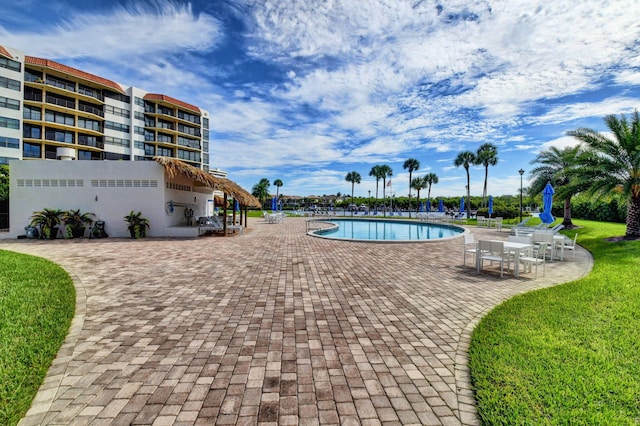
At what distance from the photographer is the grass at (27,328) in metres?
2.71

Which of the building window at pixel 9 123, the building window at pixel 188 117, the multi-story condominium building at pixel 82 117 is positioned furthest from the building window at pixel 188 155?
the building window at pixel 9 123

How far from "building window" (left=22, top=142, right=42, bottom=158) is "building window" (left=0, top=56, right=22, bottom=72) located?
27.2ft

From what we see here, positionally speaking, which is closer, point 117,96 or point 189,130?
point 117,96

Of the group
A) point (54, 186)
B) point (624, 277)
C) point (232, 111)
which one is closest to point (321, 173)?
point (232, 111)

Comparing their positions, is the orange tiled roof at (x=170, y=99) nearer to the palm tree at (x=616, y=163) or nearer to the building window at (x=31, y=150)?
the building window at (x=31, y=150)

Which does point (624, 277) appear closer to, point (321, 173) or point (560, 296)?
point (560, 296)

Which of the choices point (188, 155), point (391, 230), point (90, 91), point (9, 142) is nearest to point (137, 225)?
point (391, 230)

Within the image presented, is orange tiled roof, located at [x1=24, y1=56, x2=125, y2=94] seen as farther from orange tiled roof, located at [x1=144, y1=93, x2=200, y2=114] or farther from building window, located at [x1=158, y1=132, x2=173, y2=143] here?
building window, located at [x1=158, y1=132, x2=173, y2=143]

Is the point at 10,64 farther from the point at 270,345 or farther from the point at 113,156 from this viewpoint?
the point at 270,345

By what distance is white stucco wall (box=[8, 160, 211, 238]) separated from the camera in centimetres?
1507

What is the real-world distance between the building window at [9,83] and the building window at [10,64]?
131 centimetres

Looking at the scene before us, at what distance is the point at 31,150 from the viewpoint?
33.6 meters

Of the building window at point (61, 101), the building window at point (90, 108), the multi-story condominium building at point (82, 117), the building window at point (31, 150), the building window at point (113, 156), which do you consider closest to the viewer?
the multi-story condominium building at point (82, 117)

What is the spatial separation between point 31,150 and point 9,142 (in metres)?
2.61
